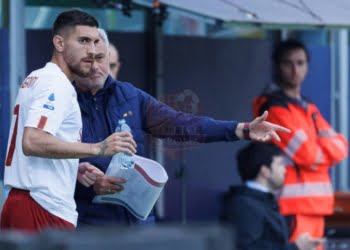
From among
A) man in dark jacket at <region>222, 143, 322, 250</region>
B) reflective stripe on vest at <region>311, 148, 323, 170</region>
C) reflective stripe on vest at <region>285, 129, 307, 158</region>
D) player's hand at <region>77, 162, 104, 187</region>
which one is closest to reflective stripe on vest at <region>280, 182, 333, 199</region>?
reflective stripe on vest at <region>311, 148, 323, 170</region>

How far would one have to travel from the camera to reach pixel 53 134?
555 centimetres

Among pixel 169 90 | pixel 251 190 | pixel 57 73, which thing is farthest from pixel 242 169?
pixel 57 73

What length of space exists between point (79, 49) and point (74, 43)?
0.04 meters

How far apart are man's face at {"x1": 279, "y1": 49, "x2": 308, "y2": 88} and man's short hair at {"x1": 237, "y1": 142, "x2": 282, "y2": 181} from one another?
32.5 inches

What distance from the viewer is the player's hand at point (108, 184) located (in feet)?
20.1

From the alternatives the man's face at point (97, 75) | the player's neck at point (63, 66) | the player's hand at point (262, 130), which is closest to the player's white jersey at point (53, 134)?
the player's neck at point (63, 66)

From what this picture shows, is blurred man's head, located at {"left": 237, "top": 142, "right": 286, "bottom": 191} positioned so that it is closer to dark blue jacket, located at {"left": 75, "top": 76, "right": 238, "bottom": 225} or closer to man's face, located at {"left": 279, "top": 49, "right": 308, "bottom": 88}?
man's face, located at {"left": 279, "top": 49, "right": 308, "bottom": 88}

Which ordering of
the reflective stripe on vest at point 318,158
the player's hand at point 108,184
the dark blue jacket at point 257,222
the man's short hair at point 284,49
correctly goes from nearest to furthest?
the player's hand at point 108,184 < the dark blue jacket at point 257,222 < the reflective stripe on vest at point 318,158 < the man's short hair at point 284,49

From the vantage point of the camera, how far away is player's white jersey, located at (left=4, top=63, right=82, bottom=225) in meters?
5.62

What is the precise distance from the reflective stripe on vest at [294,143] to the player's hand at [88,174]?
2526 millimetres

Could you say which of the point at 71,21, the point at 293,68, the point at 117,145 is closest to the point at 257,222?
the point at 293,68

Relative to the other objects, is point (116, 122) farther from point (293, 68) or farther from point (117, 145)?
point (293, 68)

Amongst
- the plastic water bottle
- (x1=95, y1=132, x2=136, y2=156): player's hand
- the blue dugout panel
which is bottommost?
the plastic water bottle

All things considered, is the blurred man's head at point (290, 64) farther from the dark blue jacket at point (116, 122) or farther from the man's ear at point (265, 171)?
the dark blue jacket at point (116, 122)
